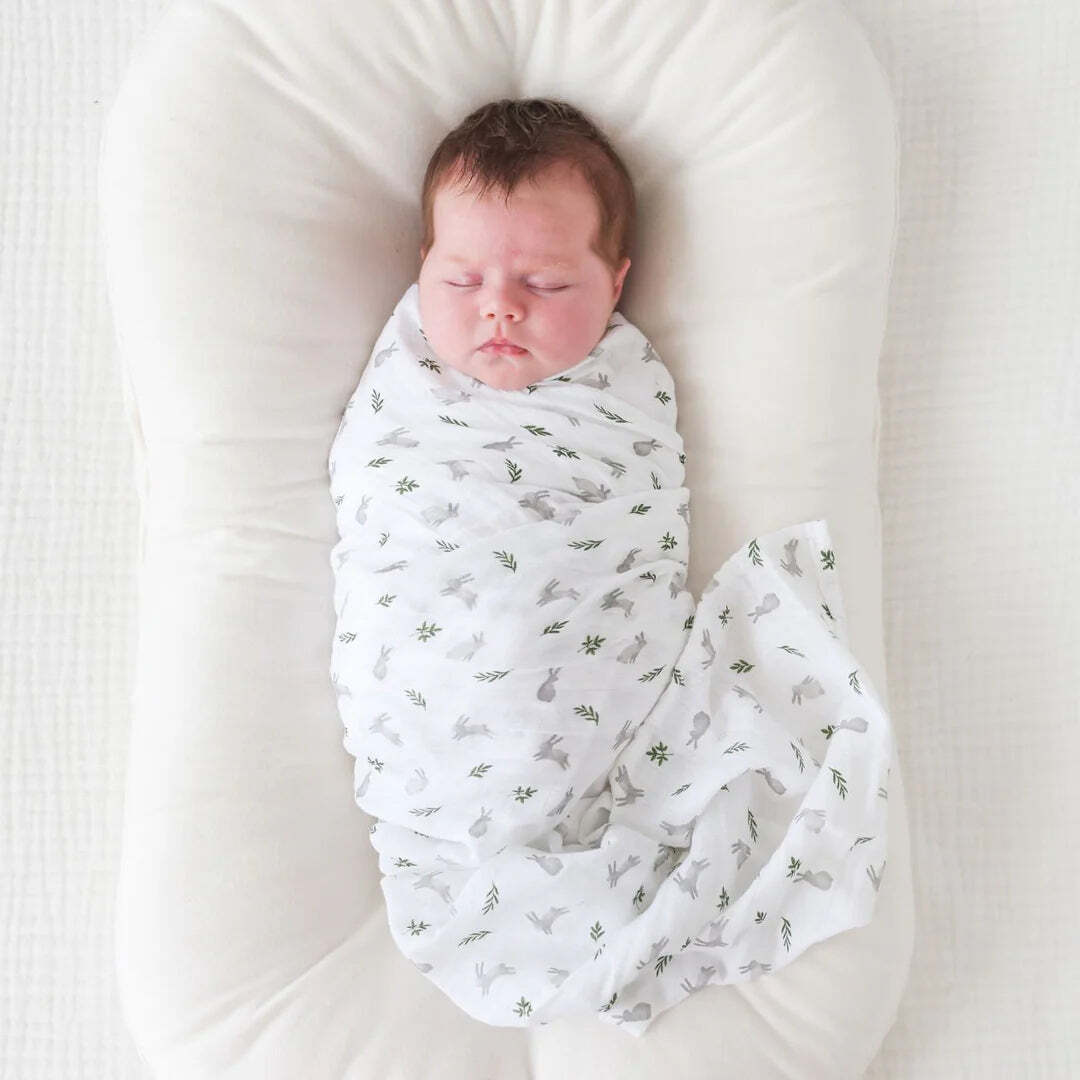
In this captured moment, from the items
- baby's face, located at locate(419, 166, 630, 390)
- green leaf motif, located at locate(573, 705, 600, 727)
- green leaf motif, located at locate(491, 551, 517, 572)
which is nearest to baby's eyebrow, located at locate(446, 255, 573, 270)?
baby's face, located at locate(419, 166, 630, 390)

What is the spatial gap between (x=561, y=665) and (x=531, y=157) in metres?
0.48

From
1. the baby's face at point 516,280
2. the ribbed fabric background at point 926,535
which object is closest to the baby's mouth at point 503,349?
the baby's face at point 516,280

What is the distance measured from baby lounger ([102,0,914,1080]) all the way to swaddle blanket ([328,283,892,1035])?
0.05 metres

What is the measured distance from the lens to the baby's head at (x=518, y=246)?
3.96ft

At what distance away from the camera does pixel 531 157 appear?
122cm

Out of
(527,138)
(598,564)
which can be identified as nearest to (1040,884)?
(598,564)

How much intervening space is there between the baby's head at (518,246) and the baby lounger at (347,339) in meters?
0.09

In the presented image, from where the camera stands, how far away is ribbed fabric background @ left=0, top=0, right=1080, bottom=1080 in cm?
132

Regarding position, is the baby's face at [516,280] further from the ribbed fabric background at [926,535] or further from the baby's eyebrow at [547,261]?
the ribbed fabric background at [926,535]

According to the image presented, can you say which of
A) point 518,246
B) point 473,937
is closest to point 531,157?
point 518,246

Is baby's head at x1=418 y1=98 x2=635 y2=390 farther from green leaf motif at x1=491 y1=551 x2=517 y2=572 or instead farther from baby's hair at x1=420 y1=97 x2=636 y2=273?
green leaf motif at x1=491 y1=551 x2=517 y2=572

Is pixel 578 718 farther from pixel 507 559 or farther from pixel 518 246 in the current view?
pixel 518 246

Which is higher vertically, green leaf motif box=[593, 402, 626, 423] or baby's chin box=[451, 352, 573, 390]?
baby's chin box=[451, 352, 573, 390]

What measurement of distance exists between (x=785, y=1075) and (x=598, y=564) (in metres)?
0.49
